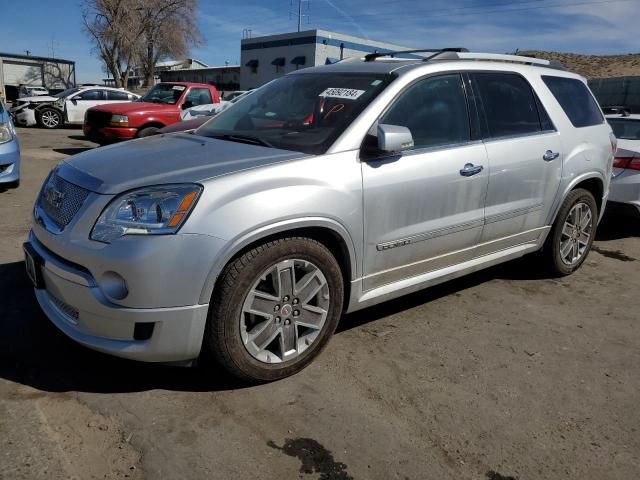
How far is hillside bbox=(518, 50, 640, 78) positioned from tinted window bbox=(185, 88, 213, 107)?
121ft

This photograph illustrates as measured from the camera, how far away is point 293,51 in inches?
1626

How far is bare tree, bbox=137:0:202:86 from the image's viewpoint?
4183 centimetres

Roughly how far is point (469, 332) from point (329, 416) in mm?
1431

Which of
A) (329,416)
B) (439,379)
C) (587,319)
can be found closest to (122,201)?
(329,416)

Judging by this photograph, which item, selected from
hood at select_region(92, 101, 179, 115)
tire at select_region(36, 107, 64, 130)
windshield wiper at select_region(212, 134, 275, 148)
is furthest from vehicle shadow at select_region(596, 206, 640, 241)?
tire at select_region(36, 107, 64, 130)

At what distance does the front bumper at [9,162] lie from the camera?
6.93m

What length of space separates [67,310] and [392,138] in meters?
1.95

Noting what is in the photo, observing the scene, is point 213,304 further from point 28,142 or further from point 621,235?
point 28,142

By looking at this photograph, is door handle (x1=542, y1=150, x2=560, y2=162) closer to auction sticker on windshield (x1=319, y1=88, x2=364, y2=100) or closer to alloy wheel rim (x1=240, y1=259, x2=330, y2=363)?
auction sticker on windshield (x1=319, y1=88, x2=364, y2=100)

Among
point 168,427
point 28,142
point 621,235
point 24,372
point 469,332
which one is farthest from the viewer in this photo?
point 28,142

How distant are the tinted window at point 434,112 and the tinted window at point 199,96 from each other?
33.7ft

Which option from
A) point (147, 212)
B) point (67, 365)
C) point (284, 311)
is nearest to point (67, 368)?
point (67, 365)

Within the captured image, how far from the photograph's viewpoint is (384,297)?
336 centimetres

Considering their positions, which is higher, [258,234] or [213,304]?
[258,234]
